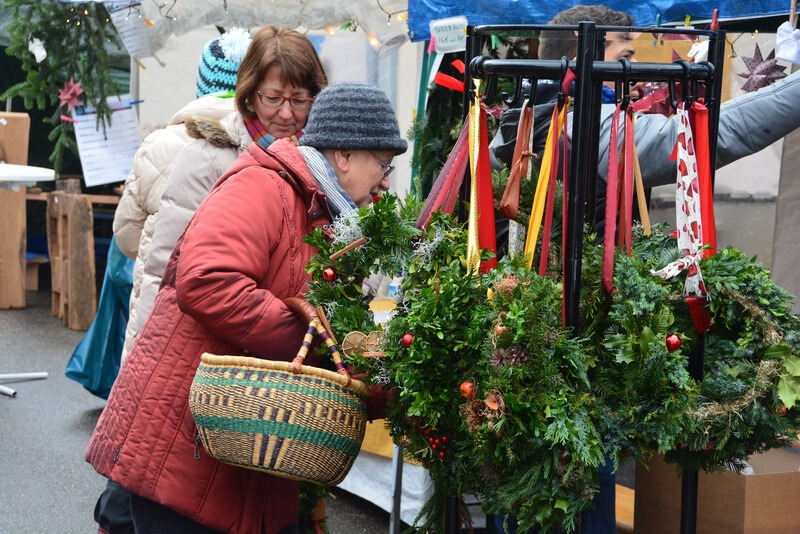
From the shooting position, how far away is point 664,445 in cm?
171

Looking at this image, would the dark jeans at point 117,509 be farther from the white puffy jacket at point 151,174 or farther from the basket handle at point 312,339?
the white puffy jacket at point 151,174

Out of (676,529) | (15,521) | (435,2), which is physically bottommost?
(15,521)

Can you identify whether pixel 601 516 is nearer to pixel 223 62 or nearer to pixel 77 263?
pixel 223 62

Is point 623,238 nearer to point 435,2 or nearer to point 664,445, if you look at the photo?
point 664,445

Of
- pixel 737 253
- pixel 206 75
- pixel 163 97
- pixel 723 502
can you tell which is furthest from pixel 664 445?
pixel 163 97

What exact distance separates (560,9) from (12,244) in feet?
20.2

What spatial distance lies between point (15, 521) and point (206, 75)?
2.10 m

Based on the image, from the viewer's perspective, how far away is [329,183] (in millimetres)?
2299

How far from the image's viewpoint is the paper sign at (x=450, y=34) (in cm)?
417

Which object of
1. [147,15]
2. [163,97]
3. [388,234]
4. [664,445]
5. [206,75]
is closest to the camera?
[664,445]

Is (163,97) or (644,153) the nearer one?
(644,153)

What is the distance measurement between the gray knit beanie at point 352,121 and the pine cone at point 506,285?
69 centimetres

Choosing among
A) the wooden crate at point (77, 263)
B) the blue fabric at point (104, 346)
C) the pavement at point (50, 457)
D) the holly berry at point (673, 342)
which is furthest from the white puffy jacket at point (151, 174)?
the wooden crate at point (77, 263)

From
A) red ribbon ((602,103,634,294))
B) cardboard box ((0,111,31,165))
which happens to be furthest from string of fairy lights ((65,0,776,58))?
red ribbon ((602,103,634,294))
